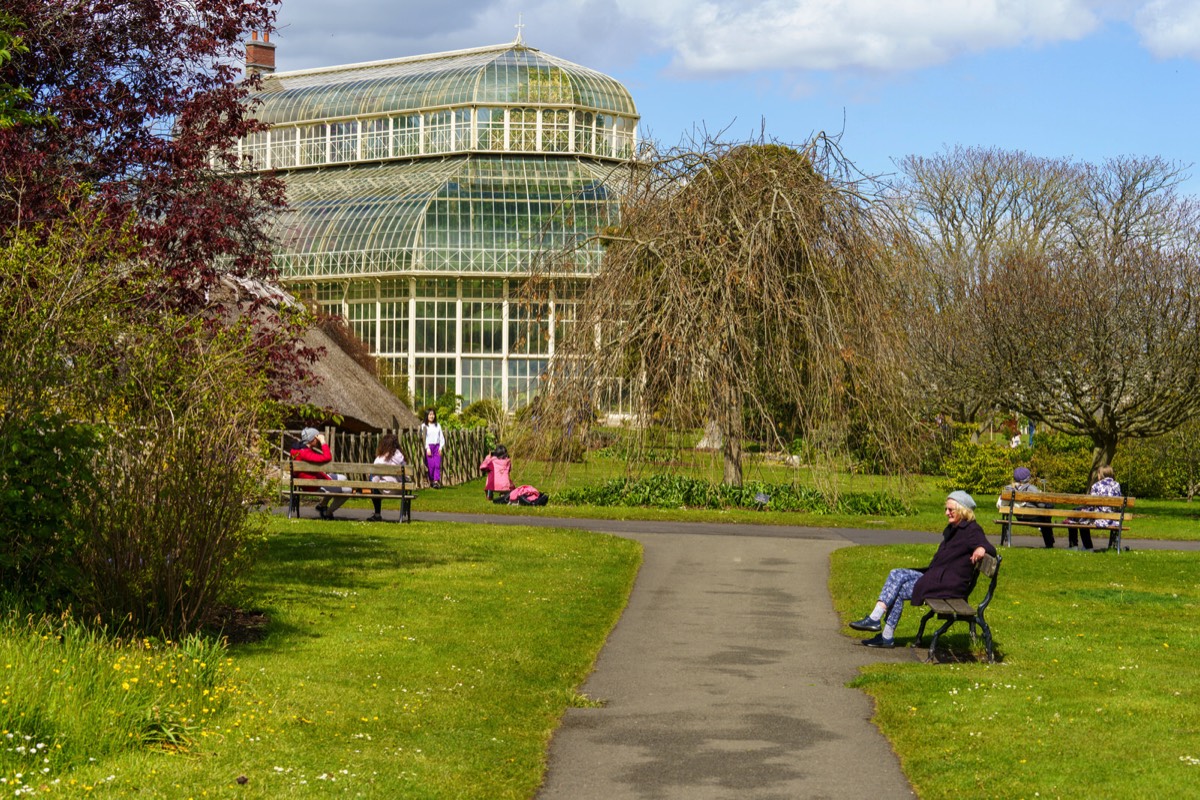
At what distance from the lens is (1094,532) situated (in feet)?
88.5

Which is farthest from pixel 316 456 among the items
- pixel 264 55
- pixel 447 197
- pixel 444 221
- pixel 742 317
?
pixel 264 55

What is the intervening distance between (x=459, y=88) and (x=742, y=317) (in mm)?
37098

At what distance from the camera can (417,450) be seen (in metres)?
32.8

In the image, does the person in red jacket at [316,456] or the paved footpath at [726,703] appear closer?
the paved footpath at [726,703]

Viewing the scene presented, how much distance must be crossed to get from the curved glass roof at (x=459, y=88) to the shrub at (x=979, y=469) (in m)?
25.7

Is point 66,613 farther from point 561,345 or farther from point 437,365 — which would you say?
point 437,365

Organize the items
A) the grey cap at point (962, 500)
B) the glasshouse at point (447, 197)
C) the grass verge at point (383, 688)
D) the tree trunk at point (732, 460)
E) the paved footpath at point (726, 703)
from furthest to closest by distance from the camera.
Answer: the glasshouse at point (447, 197)
the tree trunk at point (732, 460)
the grey cap at point (962, 500)
the paved footpath at point (726, 703)
the grass verge at point (383, 688)

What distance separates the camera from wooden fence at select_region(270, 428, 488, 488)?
103 ft

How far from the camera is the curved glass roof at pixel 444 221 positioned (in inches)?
2148

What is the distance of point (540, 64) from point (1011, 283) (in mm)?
27688

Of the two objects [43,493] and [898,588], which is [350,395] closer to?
[898,588]

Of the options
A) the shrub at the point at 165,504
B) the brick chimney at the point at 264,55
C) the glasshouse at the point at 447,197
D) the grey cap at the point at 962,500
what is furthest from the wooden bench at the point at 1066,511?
the brick chimney at the point at 264,55

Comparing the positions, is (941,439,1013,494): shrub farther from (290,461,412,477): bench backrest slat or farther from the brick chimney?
the brick chimney

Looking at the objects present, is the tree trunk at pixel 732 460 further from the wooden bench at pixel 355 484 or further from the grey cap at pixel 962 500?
the grey cap at pixel 962 500
